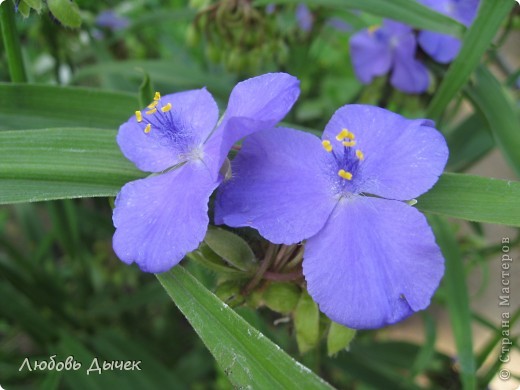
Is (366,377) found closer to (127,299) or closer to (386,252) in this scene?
(127,299)

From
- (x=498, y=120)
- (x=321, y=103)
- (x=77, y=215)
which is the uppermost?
(x=498, y=120)

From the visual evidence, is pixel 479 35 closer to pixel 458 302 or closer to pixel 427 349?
pixel 458 302

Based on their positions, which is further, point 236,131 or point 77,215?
point 77,215

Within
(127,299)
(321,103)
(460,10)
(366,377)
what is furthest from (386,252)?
(321,103)

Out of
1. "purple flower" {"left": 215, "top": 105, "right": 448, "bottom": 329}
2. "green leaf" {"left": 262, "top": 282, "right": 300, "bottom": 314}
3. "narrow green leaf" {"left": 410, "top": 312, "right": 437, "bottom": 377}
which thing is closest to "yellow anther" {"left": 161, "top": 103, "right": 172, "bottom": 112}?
"purple flower" {"left": 215, "top": 105, "right": 448, "bottom": 329}

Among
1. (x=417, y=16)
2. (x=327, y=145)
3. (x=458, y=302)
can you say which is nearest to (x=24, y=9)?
(x=327, y=145)

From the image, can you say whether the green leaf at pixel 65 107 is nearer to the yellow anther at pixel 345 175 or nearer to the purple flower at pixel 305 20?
the yellow anther at pixel 345 175
